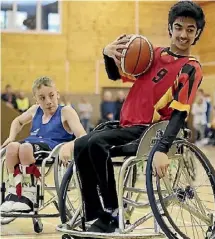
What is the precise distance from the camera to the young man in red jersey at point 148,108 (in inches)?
119

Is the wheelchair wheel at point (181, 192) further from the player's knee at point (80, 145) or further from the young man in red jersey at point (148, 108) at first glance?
the player's knee at point (80, 145)

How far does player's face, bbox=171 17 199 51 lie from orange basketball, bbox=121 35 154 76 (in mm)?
142

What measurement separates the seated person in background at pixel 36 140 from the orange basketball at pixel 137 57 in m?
1.03

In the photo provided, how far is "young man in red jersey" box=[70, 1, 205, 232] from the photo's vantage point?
3033mm

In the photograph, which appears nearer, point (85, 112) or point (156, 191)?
point (156, 191)

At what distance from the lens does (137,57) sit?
3176 mm

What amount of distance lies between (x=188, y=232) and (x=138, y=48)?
4.11ft

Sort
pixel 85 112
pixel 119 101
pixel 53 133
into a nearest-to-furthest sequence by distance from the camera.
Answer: pixel 53 133
pixel 119 101
pixel 85 112

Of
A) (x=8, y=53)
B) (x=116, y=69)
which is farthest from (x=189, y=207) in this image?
(x=8, y=53)

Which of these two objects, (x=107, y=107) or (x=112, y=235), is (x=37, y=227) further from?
(x=107, y=107)

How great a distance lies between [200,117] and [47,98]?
11.5m

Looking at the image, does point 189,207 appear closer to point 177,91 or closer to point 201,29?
point 177,91

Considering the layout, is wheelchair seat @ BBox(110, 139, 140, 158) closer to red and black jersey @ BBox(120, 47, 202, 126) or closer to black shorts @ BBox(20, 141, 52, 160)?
red and black jersey @ BBox(120, 47, 202, 126)

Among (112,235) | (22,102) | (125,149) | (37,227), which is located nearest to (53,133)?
(37,227)
